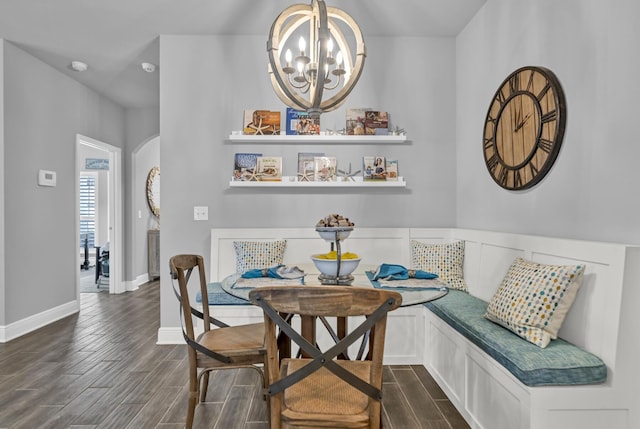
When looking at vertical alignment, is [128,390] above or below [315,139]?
below

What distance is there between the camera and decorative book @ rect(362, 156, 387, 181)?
11.5ft

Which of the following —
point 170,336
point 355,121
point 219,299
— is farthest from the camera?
point 355,121

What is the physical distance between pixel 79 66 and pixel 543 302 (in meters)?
4.74

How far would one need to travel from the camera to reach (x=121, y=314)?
171 inches

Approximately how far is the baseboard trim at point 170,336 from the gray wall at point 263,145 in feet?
0.34

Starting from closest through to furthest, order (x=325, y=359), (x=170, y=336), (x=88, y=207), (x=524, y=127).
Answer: (x=325, y=359) → (x=524, y=127) → (x=170, y=336) → (x=88, y=207)

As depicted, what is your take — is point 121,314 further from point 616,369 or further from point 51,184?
point 616,369

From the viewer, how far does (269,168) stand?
3506 millimetres

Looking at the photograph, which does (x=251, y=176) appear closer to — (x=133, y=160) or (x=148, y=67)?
(x=148, y=67)

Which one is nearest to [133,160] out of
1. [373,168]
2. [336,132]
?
[336,132]

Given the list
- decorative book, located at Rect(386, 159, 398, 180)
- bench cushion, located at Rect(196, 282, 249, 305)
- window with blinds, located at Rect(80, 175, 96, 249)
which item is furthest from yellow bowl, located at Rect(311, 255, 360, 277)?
window with blinds, located at Rect(80, 175, 96, 249)

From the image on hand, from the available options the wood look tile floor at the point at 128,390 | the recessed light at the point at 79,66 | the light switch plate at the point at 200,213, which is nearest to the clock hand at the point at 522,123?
the wood look tile floor at the point at 128,390

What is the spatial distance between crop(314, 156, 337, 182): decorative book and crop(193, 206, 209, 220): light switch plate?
107cm

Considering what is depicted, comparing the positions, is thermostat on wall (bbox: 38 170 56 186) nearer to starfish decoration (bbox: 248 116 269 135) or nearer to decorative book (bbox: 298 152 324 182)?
starfish decoration (bbox: 248 116 269 135)
